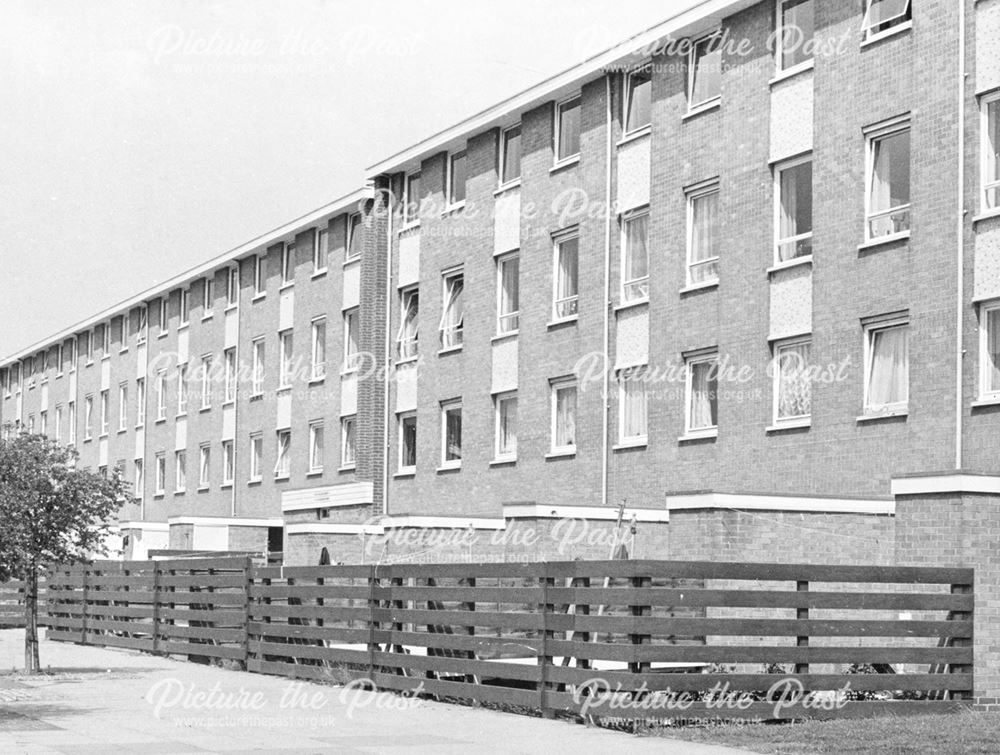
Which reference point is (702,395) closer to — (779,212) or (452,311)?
(779,212)

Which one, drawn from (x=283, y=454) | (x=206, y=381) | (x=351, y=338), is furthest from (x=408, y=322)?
(x=206, y=381)

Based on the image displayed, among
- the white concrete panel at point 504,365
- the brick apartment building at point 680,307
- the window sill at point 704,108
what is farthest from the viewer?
the white concrete panel at point 504,365

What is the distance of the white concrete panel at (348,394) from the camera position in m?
43.0

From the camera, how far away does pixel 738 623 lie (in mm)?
14273

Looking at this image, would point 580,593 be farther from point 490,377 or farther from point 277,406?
point 277,406

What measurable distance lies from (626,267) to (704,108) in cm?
372

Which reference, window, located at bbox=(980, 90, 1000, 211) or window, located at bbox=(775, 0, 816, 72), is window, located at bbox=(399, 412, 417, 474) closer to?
window, located at bbox=(775, 0, 816, 72)

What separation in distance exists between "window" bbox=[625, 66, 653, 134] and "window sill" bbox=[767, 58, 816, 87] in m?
3.70

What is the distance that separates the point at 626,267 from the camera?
1212 inches

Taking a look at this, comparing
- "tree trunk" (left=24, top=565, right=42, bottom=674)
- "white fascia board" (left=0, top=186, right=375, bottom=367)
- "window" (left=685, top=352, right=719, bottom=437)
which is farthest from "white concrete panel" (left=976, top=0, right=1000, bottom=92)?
"white fascia board" (left=0, top=186, right=375, bottom=367)

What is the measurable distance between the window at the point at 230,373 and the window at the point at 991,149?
106ft

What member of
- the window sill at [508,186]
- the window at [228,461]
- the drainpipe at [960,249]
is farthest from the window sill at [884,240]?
the window at [228,461]

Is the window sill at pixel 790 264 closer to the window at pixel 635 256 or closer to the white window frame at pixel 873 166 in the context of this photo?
the white window frame at pixel 873 166

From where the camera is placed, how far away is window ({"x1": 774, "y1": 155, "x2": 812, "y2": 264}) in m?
26.2
